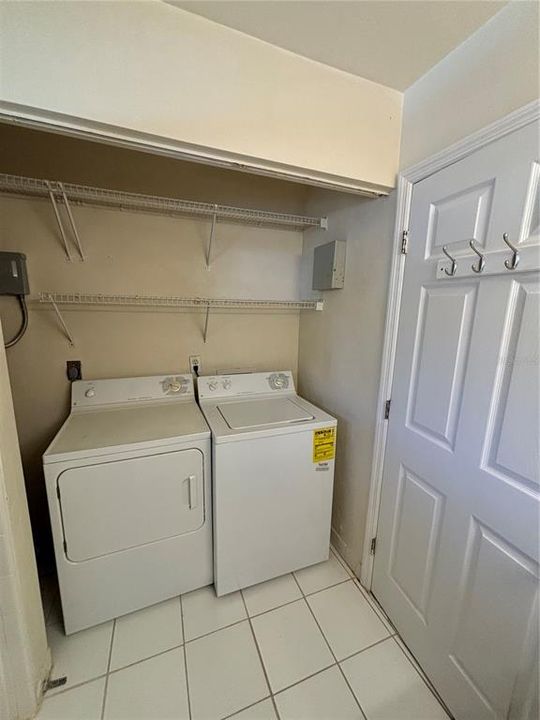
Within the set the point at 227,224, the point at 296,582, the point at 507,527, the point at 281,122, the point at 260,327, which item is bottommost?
the point at 296,582

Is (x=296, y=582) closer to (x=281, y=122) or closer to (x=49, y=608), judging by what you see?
(x=49, y=608)

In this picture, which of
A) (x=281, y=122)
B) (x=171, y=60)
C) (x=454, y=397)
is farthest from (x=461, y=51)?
(x=454, y=397)

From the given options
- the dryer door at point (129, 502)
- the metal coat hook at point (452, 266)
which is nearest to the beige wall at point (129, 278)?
the dryer door at point (129, 502)

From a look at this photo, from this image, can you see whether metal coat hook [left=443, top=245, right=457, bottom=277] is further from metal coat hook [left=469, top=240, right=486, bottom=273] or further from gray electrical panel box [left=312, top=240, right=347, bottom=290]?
gray electrical panel box [left=312, top=240, right=347, bottom=290]

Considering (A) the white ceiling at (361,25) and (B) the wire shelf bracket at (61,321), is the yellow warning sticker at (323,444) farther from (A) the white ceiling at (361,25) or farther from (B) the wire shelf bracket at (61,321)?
(A) the white ceiling at (361,25)

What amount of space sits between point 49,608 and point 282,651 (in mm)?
1204

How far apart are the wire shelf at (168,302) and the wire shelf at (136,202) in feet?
1.58

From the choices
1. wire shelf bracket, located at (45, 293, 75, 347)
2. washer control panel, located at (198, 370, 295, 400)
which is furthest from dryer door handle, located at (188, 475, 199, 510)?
wire shelf bracket, located at (45, 293, 75, 347)

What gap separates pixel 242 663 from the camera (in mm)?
1341

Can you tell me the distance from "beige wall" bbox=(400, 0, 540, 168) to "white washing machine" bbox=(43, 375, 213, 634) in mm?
1606

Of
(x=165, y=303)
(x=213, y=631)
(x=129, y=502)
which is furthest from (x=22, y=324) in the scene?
(x=213, y=631)

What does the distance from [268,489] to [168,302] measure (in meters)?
1.24

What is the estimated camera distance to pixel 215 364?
2139 millimetres

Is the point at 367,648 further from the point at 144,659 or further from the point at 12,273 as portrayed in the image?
the point at 12,273
